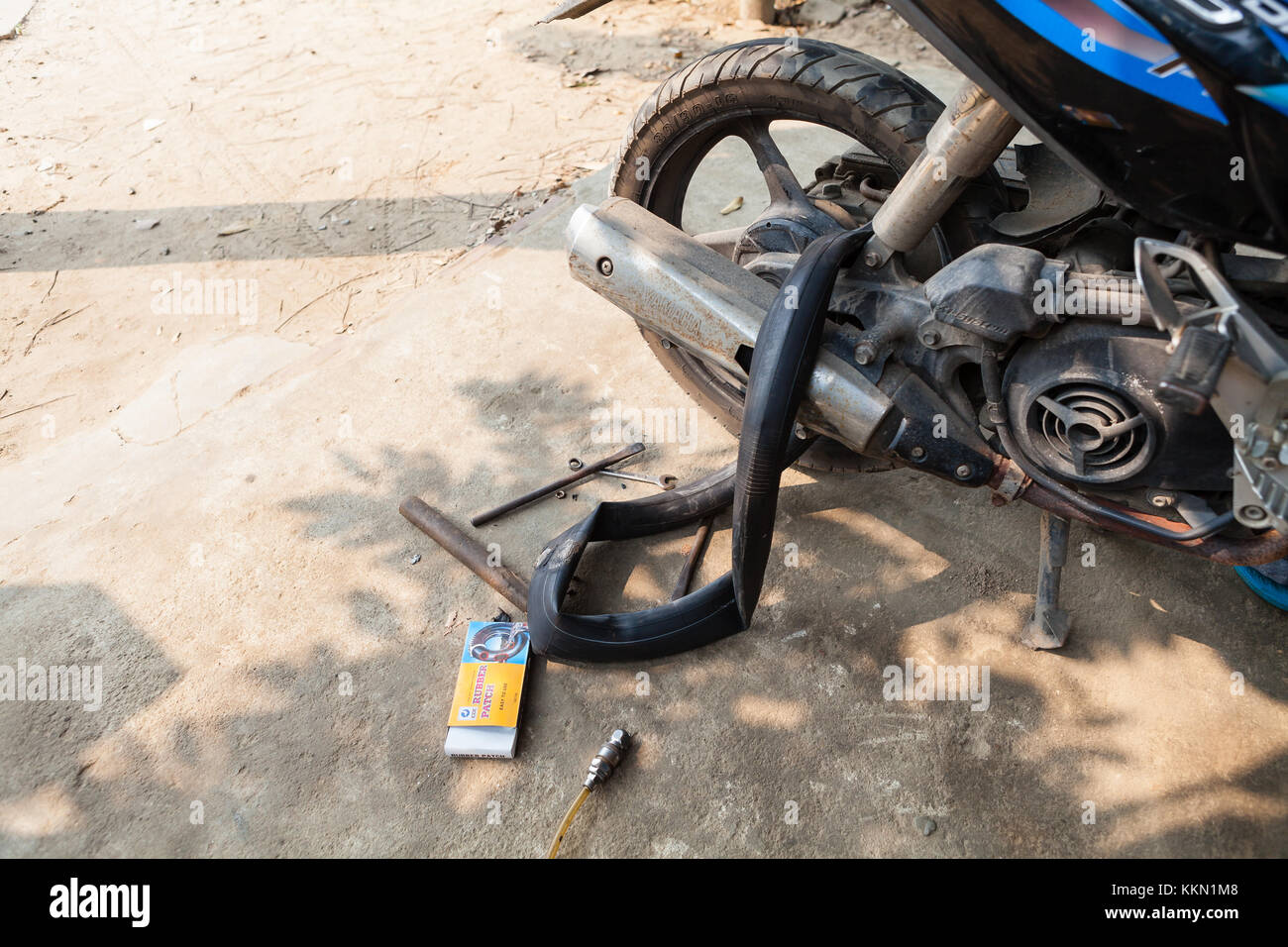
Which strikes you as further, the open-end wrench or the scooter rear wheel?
the open-end wrench

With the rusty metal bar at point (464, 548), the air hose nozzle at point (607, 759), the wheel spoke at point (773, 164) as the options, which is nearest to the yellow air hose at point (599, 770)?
the air hose nozzle at point (607, 759)

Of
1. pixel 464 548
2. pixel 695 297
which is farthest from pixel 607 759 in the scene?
pixel 695 297

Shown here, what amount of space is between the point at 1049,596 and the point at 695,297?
42.2 inches

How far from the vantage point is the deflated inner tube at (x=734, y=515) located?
172 cm

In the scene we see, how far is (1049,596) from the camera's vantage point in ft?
6.81

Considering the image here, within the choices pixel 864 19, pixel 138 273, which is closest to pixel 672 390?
pixel 138 273

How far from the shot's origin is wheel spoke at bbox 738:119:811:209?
2258 millimetres

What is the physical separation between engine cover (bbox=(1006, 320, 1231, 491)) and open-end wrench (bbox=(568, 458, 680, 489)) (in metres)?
1.03

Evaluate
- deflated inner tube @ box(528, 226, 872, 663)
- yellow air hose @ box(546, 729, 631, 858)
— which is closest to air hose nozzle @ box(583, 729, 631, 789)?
yellow air hose @ box(546, 729, 631, 858)

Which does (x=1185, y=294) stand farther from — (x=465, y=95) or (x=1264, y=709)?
(x=465, y=95)

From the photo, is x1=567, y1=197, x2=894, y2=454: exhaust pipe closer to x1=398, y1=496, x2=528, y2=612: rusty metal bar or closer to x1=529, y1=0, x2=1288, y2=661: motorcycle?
x1=529, y1=0, x2=1288, y2=661: motorcycle

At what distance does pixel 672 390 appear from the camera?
9.11 ft

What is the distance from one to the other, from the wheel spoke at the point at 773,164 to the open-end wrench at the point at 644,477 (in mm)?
792

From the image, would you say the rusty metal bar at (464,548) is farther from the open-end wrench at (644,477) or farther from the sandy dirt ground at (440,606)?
the open-end wrench at (644,477)
